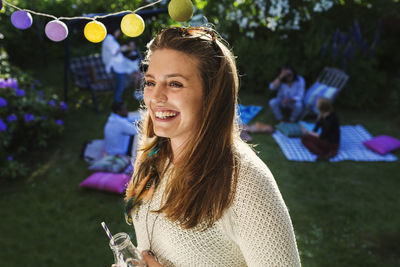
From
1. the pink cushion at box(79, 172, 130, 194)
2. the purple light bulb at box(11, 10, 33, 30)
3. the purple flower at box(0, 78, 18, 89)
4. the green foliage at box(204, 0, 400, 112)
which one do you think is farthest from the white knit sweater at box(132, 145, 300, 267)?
the green foliage at box(204, 0, 400, 112)

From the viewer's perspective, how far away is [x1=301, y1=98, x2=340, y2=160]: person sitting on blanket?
5.88m

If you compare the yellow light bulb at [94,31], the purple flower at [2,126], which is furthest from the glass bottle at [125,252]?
the purple flower at [2,126]

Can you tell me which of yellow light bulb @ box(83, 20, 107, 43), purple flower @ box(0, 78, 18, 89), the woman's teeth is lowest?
purple flower @ box(0, 78, 18, 89)

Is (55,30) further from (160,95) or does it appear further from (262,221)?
(262,221)

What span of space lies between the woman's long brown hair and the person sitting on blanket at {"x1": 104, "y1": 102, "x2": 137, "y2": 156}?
163 inches

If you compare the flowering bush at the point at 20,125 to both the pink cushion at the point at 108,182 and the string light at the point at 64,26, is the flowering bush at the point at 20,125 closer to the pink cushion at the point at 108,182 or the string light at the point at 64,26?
the pink cushion at the point at 108,182

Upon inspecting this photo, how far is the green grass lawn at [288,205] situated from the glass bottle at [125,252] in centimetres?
249

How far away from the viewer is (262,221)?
4.23 feet

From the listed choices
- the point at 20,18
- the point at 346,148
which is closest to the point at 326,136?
the point at 346,148

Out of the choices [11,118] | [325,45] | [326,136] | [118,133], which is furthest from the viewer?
[325,45]

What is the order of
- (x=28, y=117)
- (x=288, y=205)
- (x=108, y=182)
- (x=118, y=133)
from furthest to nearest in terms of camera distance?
(x=28, y=117)
(x=118, y=133)
(x=108, y=182)
(x=288, y=205)

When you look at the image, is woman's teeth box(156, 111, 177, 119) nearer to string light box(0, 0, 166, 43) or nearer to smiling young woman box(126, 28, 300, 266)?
smiling young woman box(126, 28, 300, 266)

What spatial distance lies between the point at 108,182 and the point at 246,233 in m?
3.93

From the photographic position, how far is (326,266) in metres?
3.75
